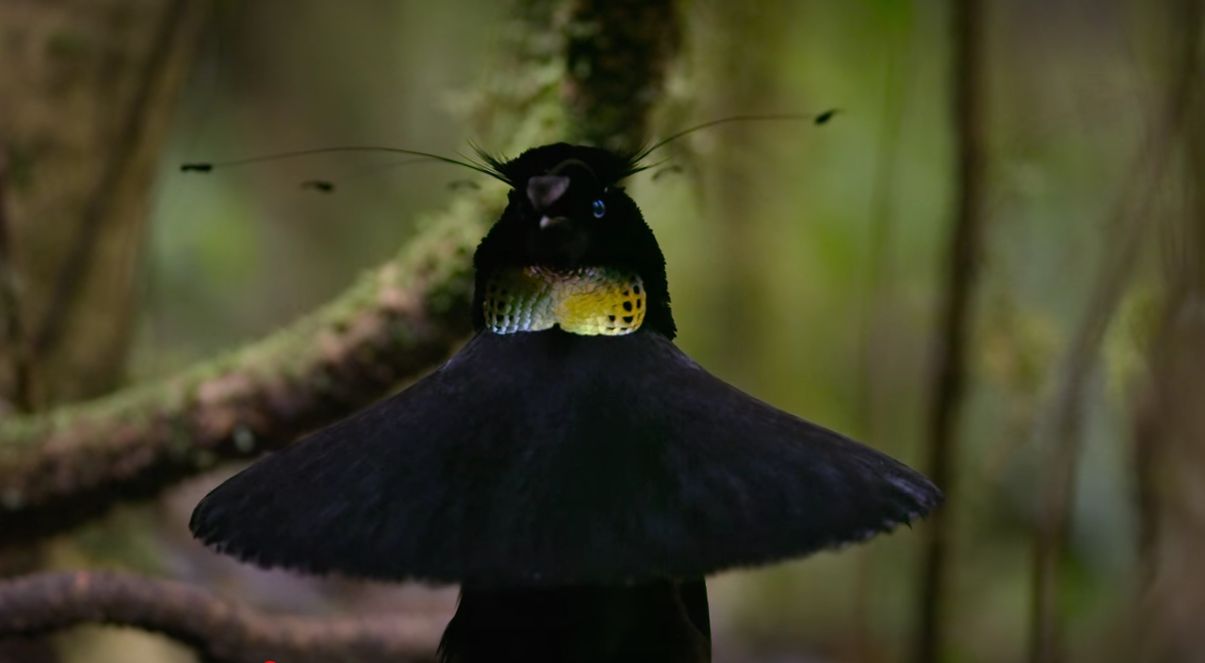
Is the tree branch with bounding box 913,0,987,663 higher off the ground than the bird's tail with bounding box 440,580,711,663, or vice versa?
the tree branch with bounding box 913,0,987,663

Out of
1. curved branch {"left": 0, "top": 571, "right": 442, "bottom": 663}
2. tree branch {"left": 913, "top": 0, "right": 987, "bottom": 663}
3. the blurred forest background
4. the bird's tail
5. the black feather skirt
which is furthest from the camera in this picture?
the blurred forest background

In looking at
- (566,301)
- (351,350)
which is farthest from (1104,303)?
(566,301)

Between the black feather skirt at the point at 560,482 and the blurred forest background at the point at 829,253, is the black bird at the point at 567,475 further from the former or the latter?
the blurred forest background at the point at 829,253

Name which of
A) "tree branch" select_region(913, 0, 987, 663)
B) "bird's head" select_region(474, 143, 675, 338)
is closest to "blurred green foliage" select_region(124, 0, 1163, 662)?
"tree branch" select_region(913, 0, 987, 663)

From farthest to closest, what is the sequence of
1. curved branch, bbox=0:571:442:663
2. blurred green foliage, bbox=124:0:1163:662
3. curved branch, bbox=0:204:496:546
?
blurred green foliage, bbox=124:0:1163:662 < curved branch, bbox=0:204:496:546 < curved branch, bbox=0:571:442:663

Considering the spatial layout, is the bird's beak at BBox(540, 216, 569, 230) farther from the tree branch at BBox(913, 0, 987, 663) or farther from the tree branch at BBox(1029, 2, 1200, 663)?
the tree branch at BBox(1029, 2, 1200, 663)

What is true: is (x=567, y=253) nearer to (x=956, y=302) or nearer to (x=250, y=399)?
(x=250, y=399)

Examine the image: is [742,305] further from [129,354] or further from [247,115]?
[247,115]

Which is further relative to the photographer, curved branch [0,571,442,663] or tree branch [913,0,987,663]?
tree branch [913,0,987,663]

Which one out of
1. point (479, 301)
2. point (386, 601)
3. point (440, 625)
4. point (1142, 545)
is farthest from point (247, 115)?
point (479, 301)
